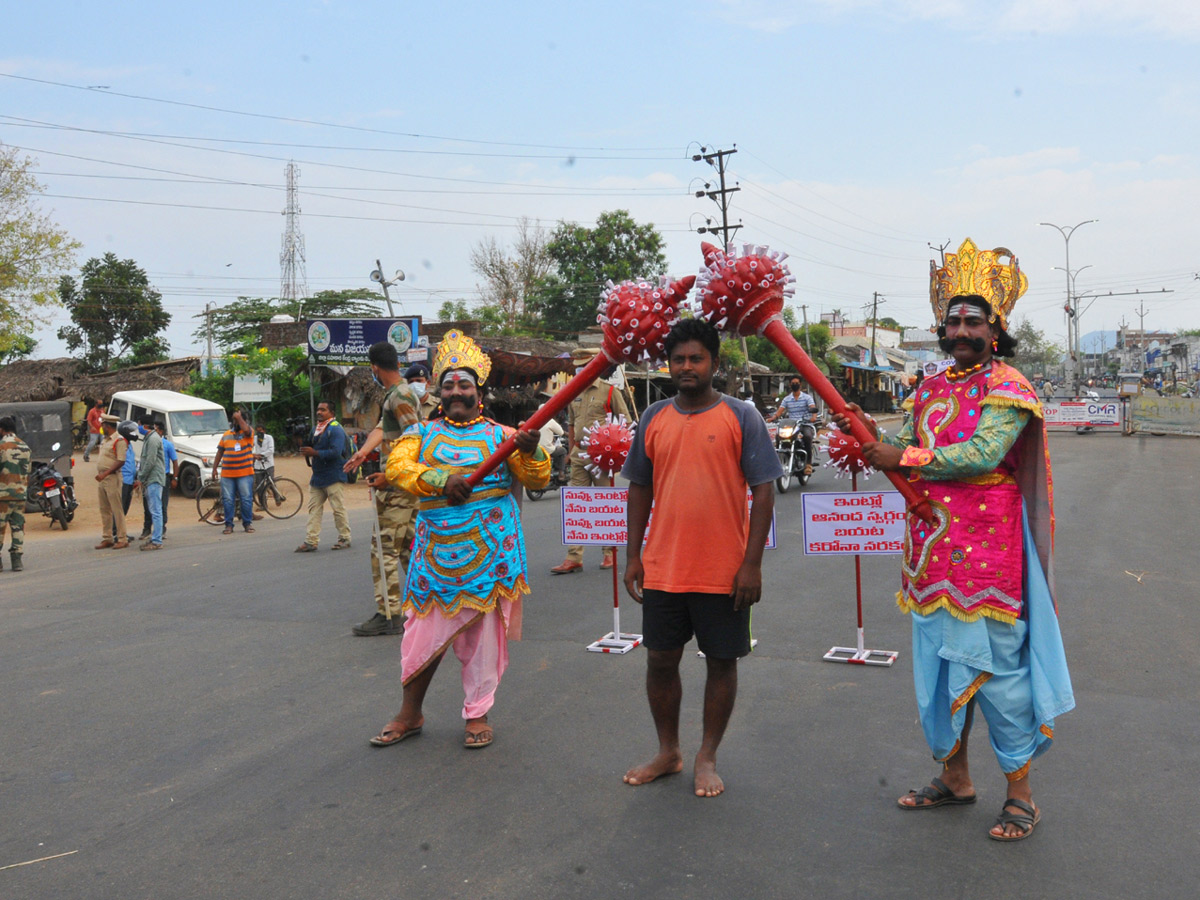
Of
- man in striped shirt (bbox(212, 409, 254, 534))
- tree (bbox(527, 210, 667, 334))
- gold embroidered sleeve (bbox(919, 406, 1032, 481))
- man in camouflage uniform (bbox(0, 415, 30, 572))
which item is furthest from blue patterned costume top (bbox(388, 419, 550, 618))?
tree (bbox(527, 210, 667, 334))

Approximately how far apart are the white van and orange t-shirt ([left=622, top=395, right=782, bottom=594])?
17666 millimetres

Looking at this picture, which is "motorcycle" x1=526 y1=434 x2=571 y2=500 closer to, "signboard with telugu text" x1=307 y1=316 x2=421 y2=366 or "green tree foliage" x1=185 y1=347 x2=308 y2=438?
"signboard with telugu text" x1=307 y1=316 x2=421 y2=366

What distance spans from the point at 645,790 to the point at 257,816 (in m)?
1.58

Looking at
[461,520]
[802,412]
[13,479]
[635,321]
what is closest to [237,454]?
[13,479]

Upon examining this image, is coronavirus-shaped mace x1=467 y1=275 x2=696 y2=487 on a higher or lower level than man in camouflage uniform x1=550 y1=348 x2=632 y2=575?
higher

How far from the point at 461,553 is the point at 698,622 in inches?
51.1

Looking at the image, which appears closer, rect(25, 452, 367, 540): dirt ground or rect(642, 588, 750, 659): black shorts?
rect(642, 588, 750, 659): black shorts

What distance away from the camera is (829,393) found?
398cm

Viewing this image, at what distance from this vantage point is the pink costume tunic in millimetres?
3559

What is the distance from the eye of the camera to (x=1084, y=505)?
44.9 feet

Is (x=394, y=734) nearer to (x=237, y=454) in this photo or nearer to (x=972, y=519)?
(x=972, y=519)

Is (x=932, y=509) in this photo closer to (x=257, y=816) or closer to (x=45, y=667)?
(x=257, y=816)

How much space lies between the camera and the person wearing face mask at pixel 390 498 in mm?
6238

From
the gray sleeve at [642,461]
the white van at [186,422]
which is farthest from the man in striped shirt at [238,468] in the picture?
the gray sleeve at [642,461]
